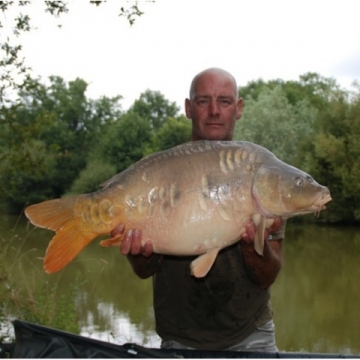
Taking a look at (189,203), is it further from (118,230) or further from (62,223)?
(62,223)

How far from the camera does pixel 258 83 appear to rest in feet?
101

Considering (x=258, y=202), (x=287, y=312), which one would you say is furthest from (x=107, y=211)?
(x=287, y=312)

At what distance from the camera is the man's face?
189 centimetres

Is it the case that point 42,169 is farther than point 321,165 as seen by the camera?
No

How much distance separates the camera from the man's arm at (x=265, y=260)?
1.64 metres

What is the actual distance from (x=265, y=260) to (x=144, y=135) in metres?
24.8

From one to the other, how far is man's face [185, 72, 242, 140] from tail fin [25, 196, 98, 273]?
0.57m

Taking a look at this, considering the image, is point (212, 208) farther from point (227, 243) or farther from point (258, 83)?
point (258, 83)

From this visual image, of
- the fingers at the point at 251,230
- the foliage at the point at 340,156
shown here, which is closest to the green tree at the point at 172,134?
the foliage at the point at 340,156

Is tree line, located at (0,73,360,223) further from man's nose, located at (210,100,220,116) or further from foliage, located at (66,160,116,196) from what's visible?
man's nose, located at (210,100,220,116)

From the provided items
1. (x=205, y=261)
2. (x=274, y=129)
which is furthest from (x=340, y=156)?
(x=205, y=261)

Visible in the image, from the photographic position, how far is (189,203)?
1.53 meters

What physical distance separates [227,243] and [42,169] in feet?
6.95

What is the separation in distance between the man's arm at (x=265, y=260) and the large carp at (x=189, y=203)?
76 mm
